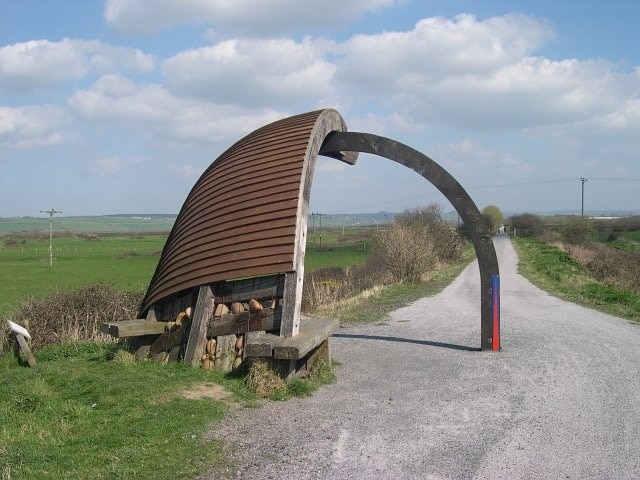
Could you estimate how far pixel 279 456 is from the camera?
5664 millimetres

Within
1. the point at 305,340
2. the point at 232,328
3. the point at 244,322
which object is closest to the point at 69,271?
the point at 232,328

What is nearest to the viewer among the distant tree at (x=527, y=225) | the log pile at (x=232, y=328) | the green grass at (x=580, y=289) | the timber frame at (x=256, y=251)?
the timber frame at (x=256, y=251)

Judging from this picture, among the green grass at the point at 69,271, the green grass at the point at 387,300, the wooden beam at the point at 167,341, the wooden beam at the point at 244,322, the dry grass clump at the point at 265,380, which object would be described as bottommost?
the green grass at the point at 69,271

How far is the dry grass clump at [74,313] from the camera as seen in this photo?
1327cm

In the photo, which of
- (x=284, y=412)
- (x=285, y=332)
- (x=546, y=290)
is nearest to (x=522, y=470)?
(x=284, y=412)

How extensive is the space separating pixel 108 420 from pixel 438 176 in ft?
21.3

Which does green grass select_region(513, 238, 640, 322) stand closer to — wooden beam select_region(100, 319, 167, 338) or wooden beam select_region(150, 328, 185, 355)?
wooden beam select_region(150, 328, 185, 355)

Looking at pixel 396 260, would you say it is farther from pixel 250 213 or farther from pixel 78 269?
pixel 78 269

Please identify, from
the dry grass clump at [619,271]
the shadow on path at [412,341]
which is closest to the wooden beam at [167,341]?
the shadow on path at [412,341]

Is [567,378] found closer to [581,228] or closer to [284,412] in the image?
[284,412]

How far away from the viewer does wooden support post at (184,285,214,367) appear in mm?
8445

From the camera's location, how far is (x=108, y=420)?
21.3 ft

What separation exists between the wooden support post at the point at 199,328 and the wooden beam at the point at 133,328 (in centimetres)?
75

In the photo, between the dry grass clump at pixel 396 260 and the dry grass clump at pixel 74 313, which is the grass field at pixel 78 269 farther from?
the dry grass clump at pixel 74 313
